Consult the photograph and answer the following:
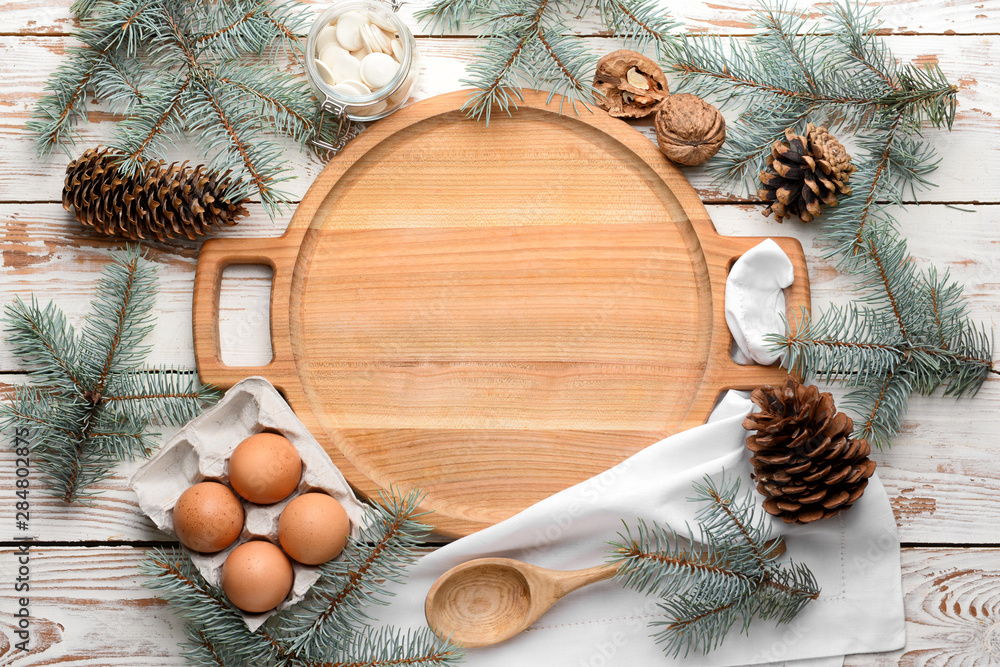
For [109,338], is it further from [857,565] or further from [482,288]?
[857,565]

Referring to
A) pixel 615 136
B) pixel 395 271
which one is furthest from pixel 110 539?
pixel 615 136

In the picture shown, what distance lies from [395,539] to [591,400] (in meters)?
0.33

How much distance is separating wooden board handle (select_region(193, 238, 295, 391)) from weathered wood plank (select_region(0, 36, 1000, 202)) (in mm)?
109

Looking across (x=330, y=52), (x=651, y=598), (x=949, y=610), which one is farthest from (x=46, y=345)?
(x=949, y=610)

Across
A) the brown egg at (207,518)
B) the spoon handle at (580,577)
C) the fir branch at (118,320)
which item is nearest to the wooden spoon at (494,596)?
the spoon handle at (580,577)

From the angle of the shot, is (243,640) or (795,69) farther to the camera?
(795,69)

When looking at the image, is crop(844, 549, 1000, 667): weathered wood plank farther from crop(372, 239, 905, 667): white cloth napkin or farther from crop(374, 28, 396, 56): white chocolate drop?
crop(374, 28, 396, 56): white chocolate drop

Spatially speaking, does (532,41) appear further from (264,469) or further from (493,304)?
(264,469)

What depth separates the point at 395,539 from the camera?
841 millimetres

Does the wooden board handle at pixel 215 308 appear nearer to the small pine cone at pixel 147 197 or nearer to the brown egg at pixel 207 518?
the small pine cone at pixel 147 197

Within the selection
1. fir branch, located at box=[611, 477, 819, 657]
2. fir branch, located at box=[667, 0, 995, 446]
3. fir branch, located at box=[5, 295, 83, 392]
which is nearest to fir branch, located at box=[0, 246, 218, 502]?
fir branch, located at box=[5, 295, 83, 392]

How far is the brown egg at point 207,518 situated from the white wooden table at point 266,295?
6.3 inches

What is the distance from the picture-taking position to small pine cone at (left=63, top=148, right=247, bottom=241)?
2.95 ft

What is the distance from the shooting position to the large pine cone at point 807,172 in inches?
36.1
